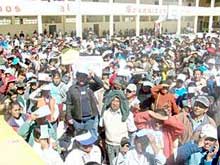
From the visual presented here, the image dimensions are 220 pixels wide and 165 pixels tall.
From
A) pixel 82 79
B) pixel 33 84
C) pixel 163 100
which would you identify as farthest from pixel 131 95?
pixel 33 84

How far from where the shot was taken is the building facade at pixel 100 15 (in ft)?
57.0

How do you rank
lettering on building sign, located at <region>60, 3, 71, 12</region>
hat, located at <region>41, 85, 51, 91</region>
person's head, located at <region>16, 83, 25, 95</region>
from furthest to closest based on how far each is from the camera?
1. lettering on building sign, located at <region>60, 3, 71, 12</region>
2. person's head, located at <region>16, 83, 25, 95</region>
3. hat, located at <region>41, 85, 51, 91</region>

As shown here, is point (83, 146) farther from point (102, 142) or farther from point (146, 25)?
point (146, 25)

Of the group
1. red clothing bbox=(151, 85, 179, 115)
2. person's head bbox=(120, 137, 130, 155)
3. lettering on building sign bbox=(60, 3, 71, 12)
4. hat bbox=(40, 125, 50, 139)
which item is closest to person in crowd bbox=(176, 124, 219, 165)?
person's head bbox=(120, 137, 130, 155)

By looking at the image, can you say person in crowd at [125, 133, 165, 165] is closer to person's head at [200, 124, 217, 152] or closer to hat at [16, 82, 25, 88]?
person's head at [200, 124, 217, 152]

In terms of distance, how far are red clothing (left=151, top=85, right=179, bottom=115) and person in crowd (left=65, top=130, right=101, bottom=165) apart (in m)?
1.18

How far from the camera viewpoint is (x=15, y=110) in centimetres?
460

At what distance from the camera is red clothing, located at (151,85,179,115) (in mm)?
5109

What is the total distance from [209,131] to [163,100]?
1560 mm

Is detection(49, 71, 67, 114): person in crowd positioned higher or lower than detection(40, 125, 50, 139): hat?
higher

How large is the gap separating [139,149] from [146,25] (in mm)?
28086

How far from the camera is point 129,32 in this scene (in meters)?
28.8

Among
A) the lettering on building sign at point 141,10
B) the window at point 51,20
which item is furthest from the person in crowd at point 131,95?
the window at point 51,20

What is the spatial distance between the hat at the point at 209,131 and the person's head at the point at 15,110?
216 centimetres
